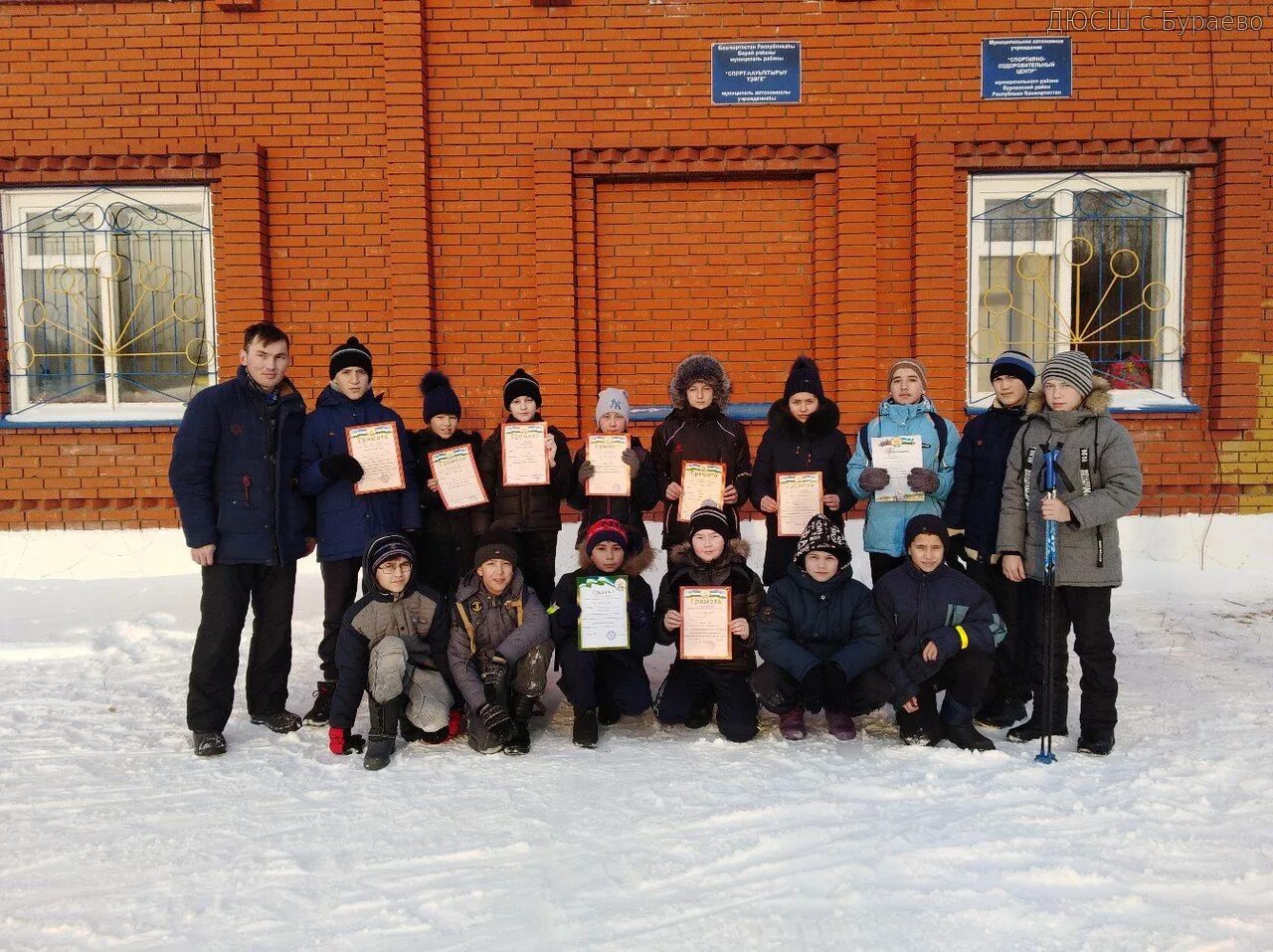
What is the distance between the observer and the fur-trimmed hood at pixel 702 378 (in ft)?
16.6

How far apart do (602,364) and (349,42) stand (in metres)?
2.97

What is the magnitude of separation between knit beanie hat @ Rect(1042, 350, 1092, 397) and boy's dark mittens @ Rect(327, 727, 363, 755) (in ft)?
11.3

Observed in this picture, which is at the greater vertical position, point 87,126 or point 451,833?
point 87,126

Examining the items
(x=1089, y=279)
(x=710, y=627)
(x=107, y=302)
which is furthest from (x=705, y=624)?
(x=107, y=302)

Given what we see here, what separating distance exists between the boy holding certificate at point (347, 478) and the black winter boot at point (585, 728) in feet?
4.06

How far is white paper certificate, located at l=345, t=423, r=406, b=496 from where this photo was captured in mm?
4543

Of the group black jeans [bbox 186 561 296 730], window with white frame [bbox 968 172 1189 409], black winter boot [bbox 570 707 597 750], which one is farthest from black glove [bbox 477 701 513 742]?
window with white frame [bbox 968 172 1189 409]

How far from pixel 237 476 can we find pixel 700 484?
222 cm

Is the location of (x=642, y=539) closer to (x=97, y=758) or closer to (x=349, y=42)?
(x=97, y=758)

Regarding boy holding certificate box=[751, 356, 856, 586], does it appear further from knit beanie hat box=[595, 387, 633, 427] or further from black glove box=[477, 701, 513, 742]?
black glove box=[477, 701, 513, 742]

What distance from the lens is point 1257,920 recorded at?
8.76ft

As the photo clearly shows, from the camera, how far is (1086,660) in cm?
410

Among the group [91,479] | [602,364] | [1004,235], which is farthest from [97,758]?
[1004,235]

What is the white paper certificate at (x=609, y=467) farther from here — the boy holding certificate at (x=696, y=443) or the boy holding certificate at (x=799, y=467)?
the boy holding certificate at (x=799, y=467)
